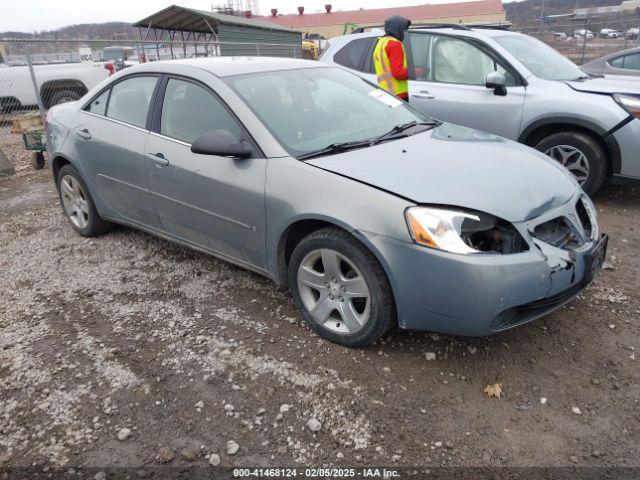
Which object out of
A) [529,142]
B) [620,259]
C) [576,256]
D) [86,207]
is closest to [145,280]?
[86,207]

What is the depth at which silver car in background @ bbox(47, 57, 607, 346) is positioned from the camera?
103 inches

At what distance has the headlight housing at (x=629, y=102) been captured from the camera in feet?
16.2

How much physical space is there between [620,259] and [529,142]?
1.87m

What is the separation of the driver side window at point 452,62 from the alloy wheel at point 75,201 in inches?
156

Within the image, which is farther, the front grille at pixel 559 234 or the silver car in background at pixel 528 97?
the silver car in background at pixel 528 97

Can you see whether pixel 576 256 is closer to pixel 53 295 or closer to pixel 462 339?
pixel 462 339

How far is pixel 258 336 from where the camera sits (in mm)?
3230

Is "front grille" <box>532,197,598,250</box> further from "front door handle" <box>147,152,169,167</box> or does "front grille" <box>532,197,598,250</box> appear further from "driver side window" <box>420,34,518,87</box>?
"driver side window" <box>420,34,518,87</box>

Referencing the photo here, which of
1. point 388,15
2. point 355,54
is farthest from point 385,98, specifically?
point 388,15

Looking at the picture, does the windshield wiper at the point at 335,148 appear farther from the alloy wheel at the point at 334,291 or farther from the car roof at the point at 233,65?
the car roof at the point at 233,65

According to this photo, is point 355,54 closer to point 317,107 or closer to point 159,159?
point 317,107

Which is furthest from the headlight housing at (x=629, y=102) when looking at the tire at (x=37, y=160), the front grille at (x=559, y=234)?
the tire at (x=37, y=160)

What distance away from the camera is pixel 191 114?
3631 millimetres

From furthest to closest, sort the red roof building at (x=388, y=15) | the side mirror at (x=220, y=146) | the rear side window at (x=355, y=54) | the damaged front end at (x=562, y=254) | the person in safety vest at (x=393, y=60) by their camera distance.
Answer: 1. the red roof building at (x=388, y=15)
2. the rear side window at (x=355, y=54)
3. the person in safety vest at (x=393, y=60)
4. the side mirror at (x=220, y=146)
5. the damaged front end at (x=562, y=254)
